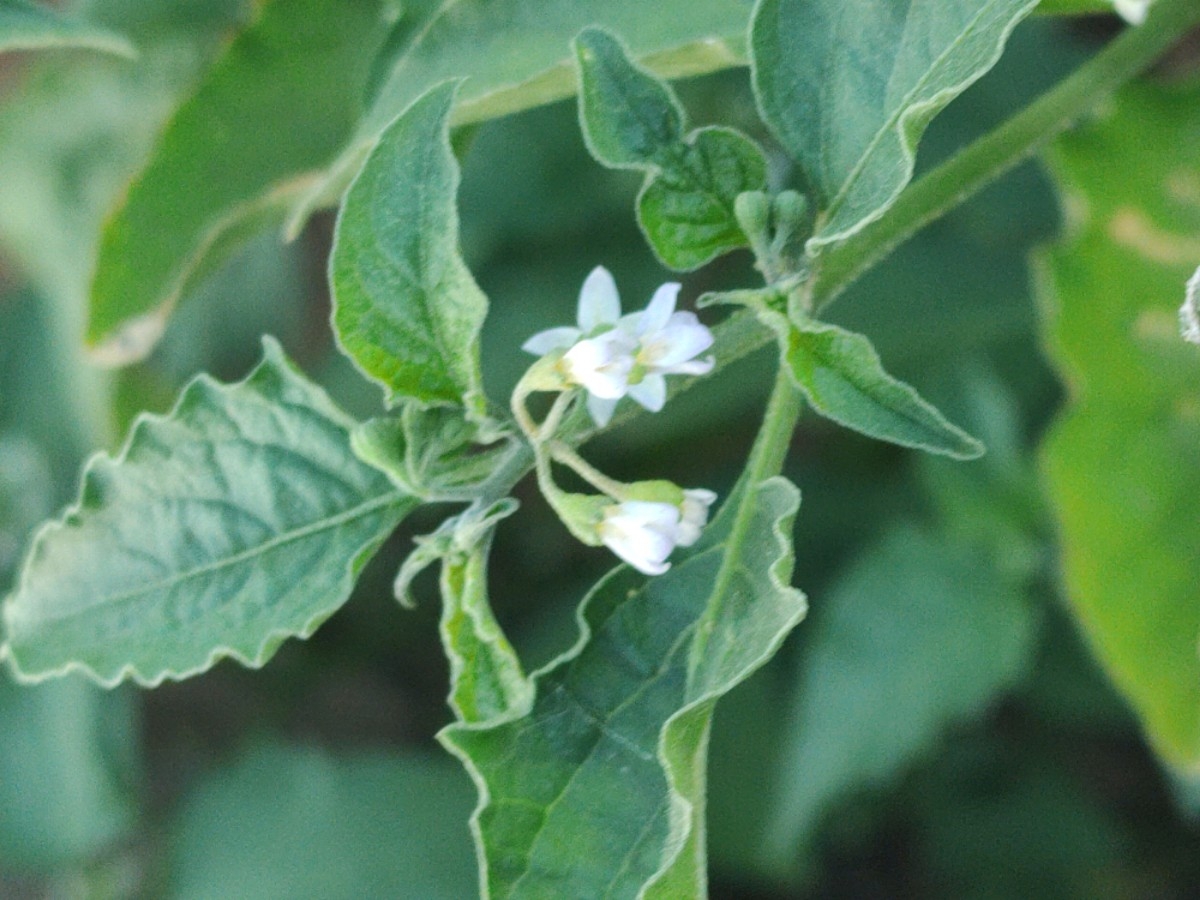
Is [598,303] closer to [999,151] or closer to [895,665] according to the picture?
[999,151]

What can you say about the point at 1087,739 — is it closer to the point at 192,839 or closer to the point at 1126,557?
the point at 1126,557

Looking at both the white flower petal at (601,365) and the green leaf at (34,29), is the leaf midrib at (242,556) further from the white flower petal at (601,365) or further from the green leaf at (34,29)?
the green leaf at (34,29)

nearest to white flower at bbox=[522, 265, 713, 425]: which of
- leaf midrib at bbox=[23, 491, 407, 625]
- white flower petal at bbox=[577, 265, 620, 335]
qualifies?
white flower petal at bbox=[577, 265, 620, 335]

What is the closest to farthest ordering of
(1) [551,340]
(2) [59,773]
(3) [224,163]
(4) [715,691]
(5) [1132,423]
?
(4) [715,691], (1) [551,340], (3) [224,163], (5) [1132,423], (2) [59,773]


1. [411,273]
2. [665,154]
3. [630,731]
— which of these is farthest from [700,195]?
[630,731]

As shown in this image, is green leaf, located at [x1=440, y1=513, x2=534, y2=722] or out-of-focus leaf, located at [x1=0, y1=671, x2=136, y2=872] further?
out-of-focus leaf, located at [x1=0, y1=671, x2=136, y2=872]

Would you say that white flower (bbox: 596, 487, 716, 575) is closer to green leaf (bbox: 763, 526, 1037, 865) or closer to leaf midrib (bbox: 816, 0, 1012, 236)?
leaf midrib (bbox: 816, 0, 1012, 236)
